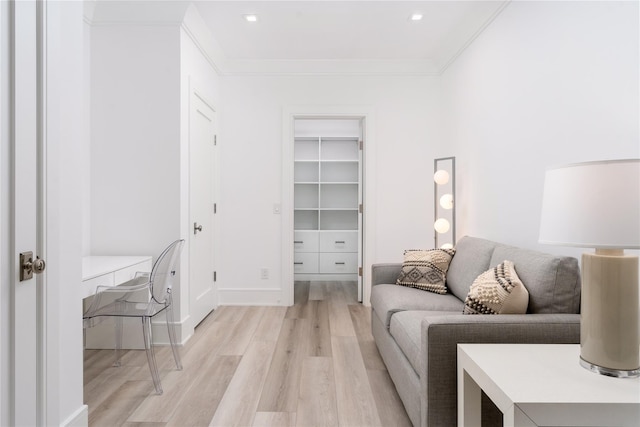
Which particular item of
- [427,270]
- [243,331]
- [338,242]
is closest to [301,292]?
[338,242]

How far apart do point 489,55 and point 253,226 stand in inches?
112

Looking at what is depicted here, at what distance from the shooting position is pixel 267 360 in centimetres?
275

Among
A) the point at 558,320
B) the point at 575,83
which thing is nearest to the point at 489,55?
the point at 575,83

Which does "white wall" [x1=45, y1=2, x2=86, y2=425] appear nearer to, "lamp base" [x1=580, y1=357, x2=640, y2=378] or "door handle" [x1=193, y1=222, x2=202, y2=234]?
"door handle" [x1=193, y1=222, x2=202, y2=234]

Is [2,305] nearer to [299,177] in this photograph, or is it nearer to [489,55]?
[489,55]

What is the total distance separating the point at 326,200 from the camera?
615 centimetres

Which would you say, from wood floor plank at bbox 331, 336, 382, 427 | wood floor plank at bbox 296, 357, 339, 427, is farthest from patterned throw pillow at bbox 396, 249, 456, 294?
wood floor plank at bbox 296, 357, 339, 427

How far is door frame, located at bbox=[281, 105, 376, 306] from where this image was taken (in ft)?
14.0

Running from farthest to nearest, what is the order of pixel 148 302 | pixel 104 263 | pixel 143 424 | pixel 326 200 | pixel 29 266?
pixel 326 200, pixel 104 263, pixel 148 302, pixel 143 424, pixel 29 266

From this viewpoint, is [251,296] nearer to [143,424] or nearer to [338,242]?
[338,242]

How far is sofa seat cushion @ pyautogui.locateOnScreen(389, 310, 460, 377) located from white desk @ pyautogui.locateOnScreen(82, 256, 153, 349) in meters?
1.78

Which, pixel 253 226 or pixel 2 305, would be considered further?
pixel 253 226

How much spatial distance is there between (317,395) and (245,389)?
0.44 m

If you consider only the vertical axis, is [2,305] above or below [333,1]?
below
